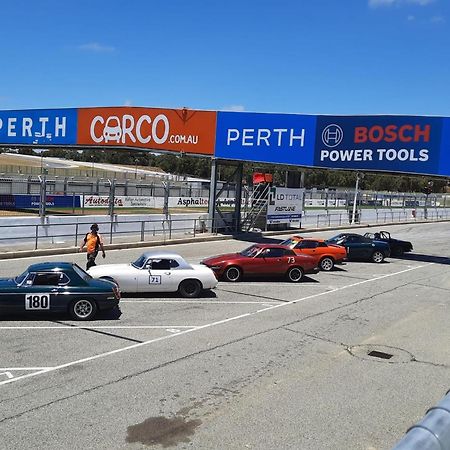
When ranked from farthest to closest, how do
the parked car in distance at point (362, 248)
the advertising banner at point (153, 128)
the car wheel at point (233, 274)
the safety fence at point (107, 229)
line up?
the advertising banner at point (153, 128) → the parked car in distance at point (362, 248) → the safety fence at point (107, 229) → the car wheel at point (233, 274)

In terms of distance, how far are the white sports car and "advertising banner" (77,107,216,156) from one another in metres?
16.8

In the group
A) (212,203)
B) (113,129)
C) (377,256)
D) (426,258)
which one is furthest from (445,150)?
(113,129)

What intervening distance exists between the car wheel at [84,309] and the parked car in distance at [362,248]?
1510cm

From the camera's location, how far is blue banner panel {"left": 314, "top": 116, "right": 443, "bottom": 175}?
23.7 m

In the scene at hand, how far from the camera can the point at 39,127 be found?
35000mm

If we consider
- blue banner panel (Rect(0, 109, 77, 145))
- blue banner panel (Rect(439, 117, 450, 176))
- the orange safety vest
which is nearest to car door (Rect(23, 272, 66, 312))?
the orange safety vest

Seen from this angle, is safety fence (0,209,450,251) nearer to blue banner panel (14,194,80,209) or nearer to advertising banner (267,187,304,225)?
advertising banner (267,187,304,225)

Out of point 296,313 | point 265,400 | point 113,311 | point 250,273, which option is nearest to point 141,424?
point 265,400

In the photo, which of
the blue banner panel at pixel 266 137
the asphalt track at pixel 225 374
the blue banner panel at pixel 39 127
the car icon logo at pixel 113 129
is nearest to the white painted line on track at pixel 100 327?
the asphalt track at pixel 225 374

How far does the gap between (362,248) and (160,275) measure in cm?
1316

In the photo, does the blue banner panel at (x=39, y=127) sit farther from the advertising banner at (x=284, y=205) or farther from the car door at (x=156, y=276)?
the car door at (x=156, y=276)

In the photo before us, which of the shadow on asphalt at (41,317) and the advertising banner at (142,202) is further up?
the advertising banner at (142,202)

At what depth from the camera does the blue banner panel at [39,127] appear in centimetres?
3369

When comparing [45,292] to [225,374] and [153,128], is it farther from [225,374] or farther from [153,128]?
[153,128]
